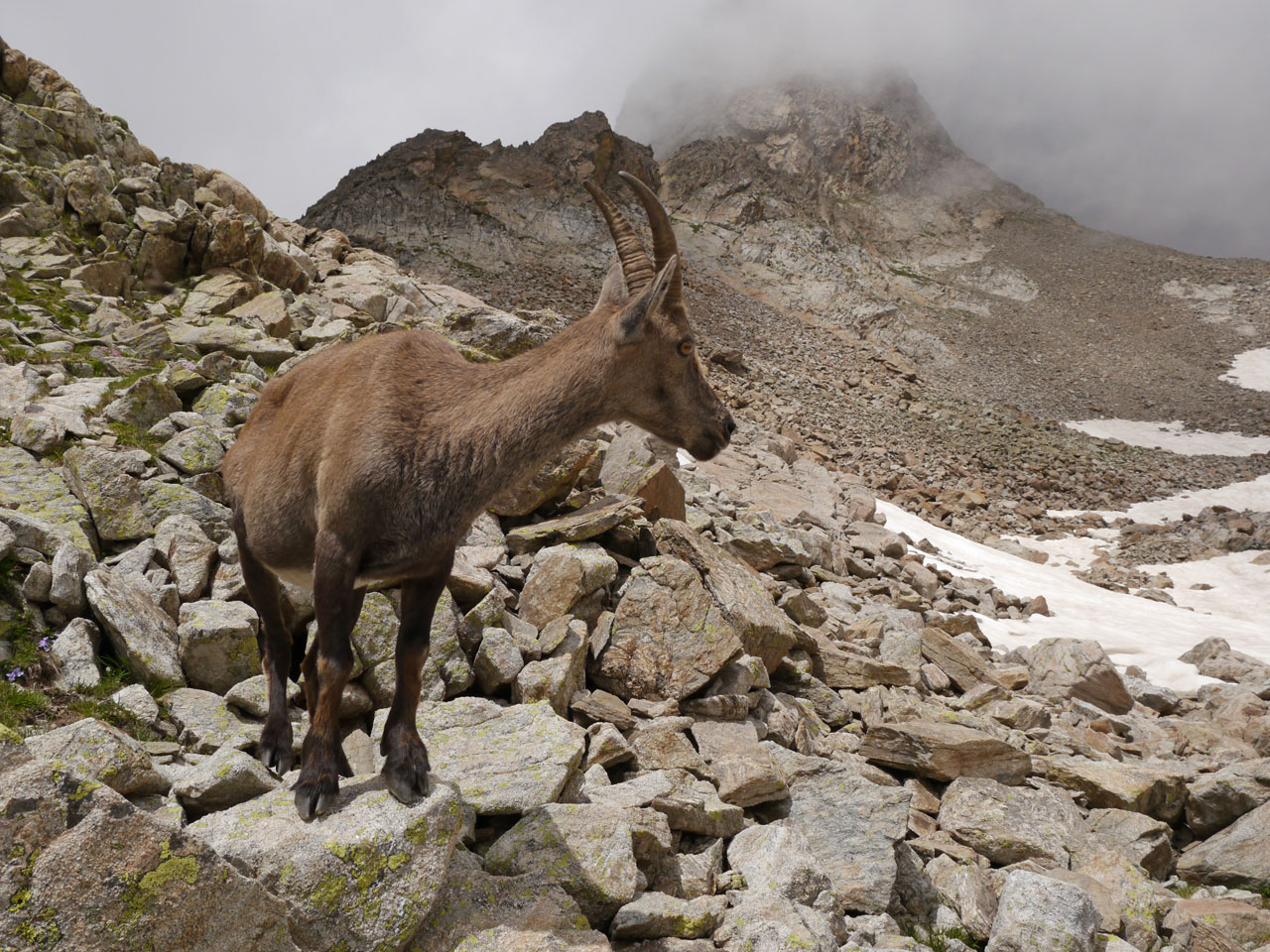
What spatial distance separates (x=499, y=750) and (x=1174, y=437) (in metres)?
74.1

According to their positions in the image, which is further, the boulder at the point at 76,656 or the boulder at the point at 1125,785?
the boulder at the point at 1125,785

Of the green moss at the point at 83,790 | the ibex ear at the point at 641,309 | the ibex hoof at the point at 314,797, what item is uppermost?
the ibex ear at the point at 641,309

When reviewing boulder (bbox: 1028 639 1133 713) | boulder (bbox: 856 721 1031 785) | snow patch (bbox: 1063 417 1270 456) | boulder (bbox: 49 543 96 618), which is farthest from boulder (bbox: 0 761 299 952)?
snow patch (bbox: 1063 417 1270 456)

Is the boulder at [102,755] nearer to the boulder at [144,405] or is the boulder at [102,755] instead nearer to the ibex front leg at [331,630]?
the ibex front leg at [331,630]

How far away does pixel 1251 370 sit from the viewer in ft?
270

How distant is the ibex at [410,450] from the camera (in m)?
4.36

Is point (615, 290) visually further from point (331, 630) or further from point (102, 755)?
point (102, 755)

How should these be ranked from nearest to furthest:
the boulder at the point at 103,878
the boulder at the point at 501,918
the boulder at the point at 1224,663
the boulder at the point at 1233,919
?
the boulder at the point at 103,878 < the boulder at the point at 501,918 < the boulder at the point at 1233,919 < the boulder at the point at 1224,663

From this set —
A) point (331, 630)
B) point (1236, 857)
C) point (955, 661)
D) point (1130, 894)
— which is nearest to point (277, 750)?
point (331, 630)

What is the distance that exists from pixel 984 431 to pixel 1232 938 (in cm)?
4662

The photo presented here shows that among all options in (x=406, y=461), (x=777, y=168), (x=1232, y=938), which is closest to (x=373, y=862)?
(x=406, y=461)

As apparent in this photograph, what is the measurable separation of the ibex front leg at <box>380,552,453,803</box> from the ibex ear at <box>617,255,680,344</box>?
1.81 meters

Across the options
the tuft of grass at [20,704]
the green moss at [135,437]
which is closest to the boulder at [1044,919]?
the tuft of grass at [20,704]

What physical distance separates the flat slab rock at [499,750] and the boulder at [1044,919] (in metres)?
3.09
